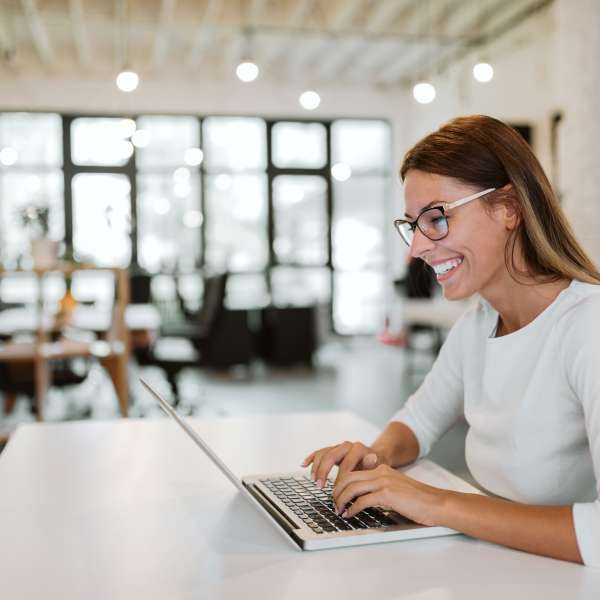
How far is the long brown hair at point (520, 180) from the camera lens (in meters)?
1.15

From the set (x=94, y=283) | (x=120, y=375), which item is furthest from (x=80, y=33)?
(x=120, y=375)

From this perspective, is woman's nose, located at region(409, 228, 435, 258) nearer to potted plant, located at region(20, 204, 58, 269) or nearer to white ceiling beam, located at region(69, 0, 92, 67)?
potted plant, located at region(20, 204, 58, 269)

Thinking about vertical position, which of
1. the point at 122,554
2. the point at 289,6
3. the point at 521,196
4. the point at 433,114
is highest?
the point at 289,6

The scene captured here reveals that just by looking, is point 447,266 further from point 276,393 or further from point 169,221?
point 169,221

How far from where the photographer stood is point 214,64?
960cm

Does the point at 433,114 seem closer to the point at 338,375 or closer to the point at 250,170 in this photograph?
the point at 250,170

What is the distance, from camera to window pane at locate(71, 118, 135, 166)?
974cm

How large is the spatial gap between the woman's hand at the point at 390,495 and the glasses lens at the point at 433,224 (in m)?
0.37

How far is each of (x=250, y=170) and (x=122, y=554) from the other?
31.3 feet

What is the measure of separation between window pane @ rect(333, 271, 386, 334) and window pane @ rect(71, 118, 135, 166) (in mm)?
3327

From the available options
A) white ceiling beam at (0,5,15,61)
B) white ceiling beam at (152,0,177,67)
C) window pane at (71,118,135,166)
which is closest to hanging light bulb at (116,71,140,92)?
white ceiling beam at (152,0,177,67)

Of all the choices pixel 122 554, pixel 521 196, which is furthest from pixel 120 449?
pixel 521 196

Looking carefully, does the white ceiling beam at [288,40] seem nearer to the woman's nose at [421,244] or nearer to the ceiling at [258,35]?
the ceiling at [258,35]

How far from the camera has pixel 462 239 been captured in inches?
46.4
